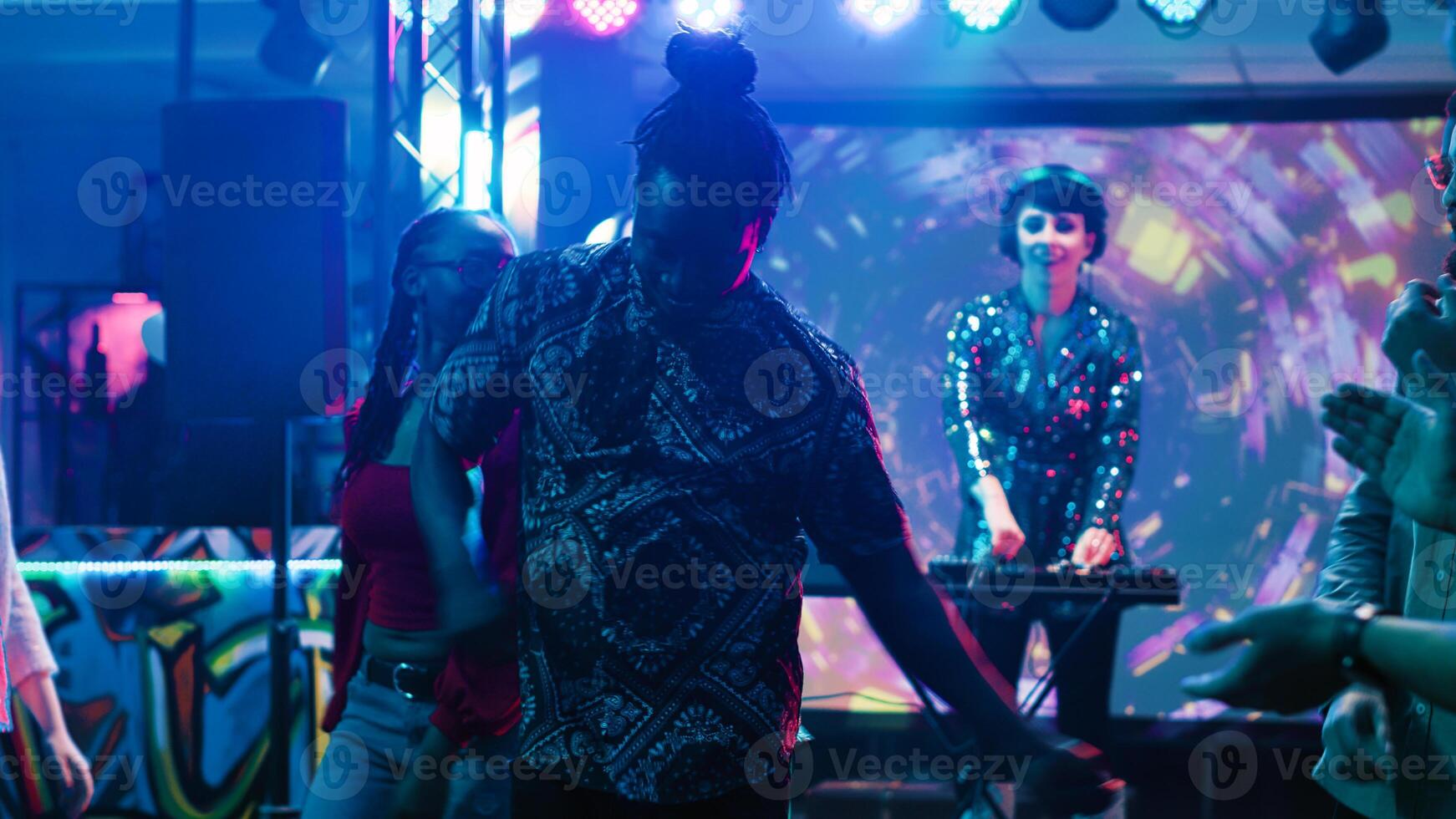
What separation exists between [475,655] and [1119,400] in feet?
9.08

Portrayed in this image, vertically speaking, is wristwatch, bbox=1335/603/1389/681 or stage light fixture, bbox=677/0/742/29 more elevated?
stage light fixture, bbox=677/0/742/29

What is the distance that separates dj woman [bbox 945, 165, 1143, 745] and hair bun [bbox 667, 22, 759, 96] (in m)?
2.60

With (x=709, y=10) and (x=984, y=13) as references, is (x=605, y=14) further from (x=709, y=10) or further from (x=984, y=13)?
(x=984, y=13)

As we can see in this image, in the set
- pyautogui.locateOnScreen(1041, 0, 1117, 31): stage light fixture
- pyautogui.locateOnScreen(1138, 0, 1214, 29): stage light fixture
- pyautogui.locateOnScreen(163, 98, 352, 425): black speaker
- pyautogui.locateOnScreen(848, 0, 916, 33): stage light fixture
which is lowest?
pyautogui.locateOnScreen(163, 98, 352, 425): black speaker

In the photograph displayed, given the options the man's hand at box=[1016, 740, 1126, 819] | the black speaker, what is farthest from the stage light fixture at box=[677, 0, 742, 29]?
the man's hand at box=[1016, 740, 1126, 819]

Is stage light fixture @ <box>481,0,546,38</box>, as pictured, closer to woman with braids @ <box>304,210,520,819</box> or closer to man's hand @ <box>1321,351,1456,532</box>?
woman with braids @ <box>304,210,520,819</box>

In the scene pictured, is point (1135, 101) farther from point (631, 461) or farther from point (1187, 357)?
point (631, 461)

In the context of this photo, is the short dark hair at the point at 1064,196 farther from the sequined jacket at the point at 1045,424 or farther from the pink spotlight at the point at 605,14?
the pink spotlight at the point at 605,14

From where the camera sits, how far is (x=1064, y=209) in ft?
14.6

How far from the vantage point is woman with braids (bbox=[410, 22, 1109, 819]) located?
154cm

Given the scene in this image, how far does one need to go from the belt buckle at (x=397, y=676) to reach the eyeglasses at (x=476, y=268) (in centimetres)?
80

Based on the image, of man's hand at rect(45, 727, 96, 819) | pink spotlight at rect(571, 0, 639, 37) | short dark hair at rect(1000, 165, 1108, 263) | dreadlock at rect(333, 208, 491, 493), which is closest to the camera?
man's hand at rect(45, 727, 96, 819)

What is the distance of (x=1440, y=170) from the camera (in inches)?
70.9

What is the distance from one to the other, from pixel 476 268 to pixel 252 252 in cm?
161
